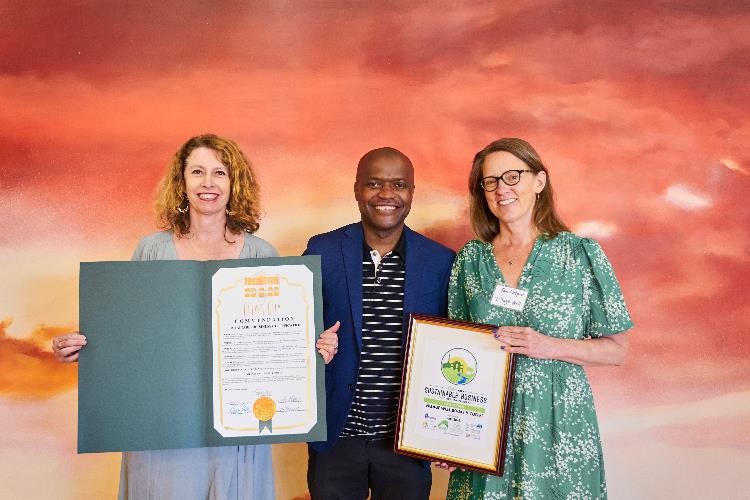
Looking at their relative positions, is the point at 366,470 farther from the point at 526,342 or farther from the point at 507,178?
the point at 507,178

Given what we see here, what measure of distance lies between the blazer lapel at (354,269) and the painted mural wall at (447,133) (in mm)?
1056

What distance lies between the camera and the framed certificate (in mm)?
2258

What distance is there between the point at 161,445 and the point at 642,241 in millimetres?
2714

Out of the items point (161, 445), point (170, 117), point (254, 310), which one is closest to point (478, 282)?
point (254, 310)

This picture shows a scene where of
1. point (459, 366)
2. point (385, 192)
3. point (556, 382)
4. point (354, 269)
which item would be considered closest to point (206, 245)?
point (354, 269)

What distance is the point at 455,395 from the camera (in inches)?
91.2

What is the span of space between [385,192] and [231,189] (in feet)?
1.98

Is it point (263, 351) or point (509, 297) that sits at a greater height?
point (509, 297)

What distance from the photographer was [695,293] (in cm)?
361

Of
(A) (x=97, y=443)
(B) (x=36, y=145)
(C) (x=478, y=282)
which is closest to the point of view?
(A) (x=97, y=443)

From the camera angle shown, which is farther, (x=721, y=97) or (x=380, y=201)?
(x=721, y=97)

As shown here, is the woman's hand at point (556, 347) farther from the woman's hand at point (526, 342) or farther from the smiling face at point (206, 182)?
the smiling face at point (206, 182)

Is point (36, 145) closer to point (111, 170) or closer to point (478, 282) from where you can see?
point (111, 170)

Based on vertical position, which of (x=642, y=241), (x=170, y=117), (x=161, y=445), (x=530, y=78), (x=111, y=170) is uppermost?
(x=530, y=78)
